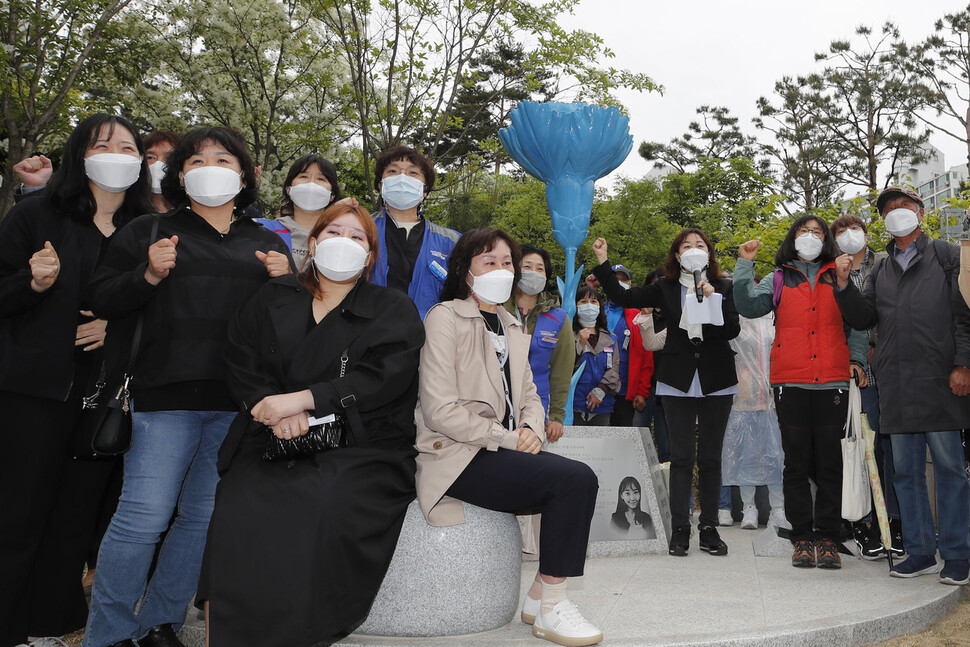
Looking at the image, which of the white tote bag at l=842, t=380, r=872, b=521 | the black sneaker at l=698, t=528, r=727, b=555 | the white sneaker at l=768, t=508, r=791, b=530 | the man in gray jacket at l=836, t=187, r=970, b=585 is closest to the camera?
the man in gray jacket at l=836, t=187, r=970, b=585

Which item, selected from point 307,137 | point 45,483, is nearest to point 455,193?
point 307,137

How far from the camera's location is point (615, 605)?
3.79m

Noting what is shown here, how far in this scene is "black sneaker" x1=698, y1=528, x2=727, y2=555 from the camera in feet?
16.8

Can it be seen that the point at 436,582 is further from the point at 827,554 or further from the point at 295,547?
the point at 827,554

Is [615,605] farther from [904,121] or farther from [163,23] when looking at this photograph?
[904,121]

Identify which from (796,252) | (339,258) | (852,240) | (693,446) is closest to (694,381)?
(693,446)

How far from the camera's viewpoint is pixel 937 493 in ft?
14.5

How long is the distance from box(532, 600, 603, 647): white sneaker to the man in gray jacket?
2290 millimetres

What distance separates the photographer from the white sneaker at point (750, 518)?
6453 millimetres

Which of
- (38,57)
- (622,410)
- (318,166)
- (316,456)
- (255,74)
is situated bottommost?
(622,410)

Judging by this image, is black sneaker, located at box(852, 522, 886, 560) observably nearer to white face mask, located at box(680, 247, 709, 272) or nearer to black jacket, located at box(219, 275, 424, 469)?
white face mask, located at box(680, 247, 709, 272)

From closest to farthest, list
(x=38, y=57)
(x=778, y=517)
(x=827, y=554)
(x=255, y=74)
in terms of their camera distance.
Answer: (x=827, y=554), (x=778, y=517), (x=38, y=57), (x=255, y=74)

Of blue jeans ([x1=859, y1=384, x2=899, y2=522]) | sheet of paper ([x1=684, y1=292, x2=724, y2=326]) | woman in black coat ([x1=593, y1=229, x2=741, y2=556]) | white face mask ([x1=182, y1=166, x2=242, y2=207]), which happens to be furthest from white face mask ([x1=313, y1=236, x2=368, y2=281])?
blue jeans ([x1=859, y1=384, x2=899, y2=522])

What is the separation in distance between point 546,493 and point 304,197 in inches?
80.1
